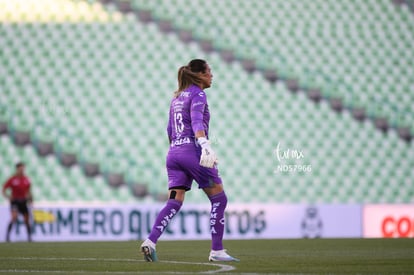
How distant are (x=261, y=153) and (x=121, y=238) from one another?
14.9 ft

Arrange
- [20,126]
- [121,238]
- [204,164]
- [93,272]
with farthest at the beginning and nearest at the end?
1. [20,126]
2. [121,238]
3. [204,164]
4. [93,272]

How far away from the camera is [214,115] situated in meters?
20.6

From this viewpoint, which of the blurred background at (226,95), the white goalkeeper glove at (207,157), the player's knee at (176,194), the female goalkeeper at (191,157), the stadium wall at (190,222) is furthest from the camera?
the blurred background at (226,95)

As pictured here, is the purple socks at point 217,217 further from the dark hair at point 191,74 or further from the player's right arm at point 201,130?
the dark hair at point 191,74

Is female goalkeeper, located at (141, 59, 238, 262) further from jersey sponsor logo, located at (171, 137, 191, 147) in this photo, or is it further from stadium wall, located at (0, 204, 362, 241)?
stadium wall, located at (0, 204, 362, 241)

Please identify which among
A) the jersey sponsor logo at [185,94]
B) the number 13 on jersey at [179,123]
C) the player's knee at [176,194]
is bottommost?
the player's knee at [176,194]

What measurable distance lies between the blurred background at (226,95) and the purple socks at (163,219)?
35.2 ft

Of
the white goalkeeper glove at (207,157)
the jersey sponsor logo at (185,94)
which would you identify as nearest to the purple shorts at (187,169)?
the white goalkeeper glove at (207,157)

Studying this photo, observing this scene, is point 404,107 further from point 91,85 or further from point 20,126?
point 20,126

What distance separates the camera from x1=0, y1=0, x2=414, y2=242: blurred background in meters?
19.5

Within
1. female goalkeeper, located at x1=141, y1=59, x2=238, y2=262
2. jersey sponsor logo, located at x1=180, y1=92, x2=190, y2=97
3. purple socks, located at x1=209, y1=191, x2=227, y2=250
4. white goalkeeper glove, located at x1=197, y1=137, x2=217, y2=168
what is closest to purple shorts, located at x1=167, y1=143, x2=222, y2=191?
female goalkeeper, located at x1=141, y1=59, x2=238, y2=262

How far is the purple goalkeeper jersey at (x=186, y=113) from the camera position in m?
7.92

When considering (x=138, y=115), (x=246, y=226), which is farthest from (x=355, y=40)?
(x=246, y=226)

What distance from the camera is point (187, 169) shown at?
7922 mm
